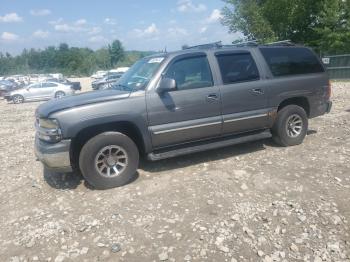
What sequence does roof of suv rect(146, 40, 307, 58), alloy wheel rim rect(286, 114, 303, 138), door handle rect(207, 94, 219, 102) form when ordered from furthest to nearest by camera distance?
alloy wheel rim rect(286, 114, 303, 138)
roof of suv rect(146, 40, 307, 58)
door handle rect(207, 94, 219, 102)

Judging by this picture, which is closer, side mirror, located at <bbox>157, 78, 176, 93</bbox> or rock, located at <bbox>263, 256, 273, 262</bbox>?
rock, located at <bbox>263, 256, 273, 262</bbox>

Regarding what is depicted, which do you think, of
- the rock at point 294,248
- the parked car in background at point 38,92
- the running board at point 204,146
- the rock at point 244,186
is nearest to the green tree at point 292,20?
the parked car in background at point 38,92

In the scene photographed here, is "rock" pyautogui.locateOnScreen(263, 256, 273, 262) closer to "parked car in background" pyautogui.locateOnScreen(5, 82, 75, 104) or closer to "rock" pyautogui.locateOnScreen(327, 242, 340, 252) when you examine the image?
"rock" pyautogui.locateOnScreen(327, 242, 340, 252)

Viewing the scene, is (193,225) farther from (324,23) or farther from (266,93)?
(324,23)

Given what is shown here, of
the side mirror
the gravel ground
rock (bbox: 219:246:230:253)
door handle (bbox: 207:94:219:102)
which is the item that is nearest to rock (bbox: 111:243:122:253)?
the gravel ground

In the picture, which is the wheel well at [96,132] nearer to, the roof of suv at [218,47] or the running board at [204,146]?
the running board at [204,146]

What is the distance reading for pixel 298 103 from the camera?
6.52 meters

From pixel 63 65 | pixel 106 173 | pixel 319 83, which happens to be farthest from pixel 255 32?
pixel 63 65

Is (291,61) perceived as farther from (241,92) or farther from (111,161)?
(111,161)

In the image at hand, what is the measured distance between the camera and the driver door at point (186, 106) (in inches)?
195

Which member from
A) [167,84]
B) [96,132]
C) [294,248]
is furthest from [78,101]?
[294,248]

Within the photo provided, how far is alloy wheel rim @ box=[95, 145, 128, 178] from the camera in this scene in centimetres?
479

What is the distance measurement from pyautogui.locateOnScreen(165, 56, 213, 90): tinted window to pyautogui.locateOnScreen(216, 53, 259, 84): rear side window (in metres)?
0.28

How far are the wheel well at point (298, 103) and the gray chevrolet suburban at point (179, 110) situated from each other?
0.02 metres
